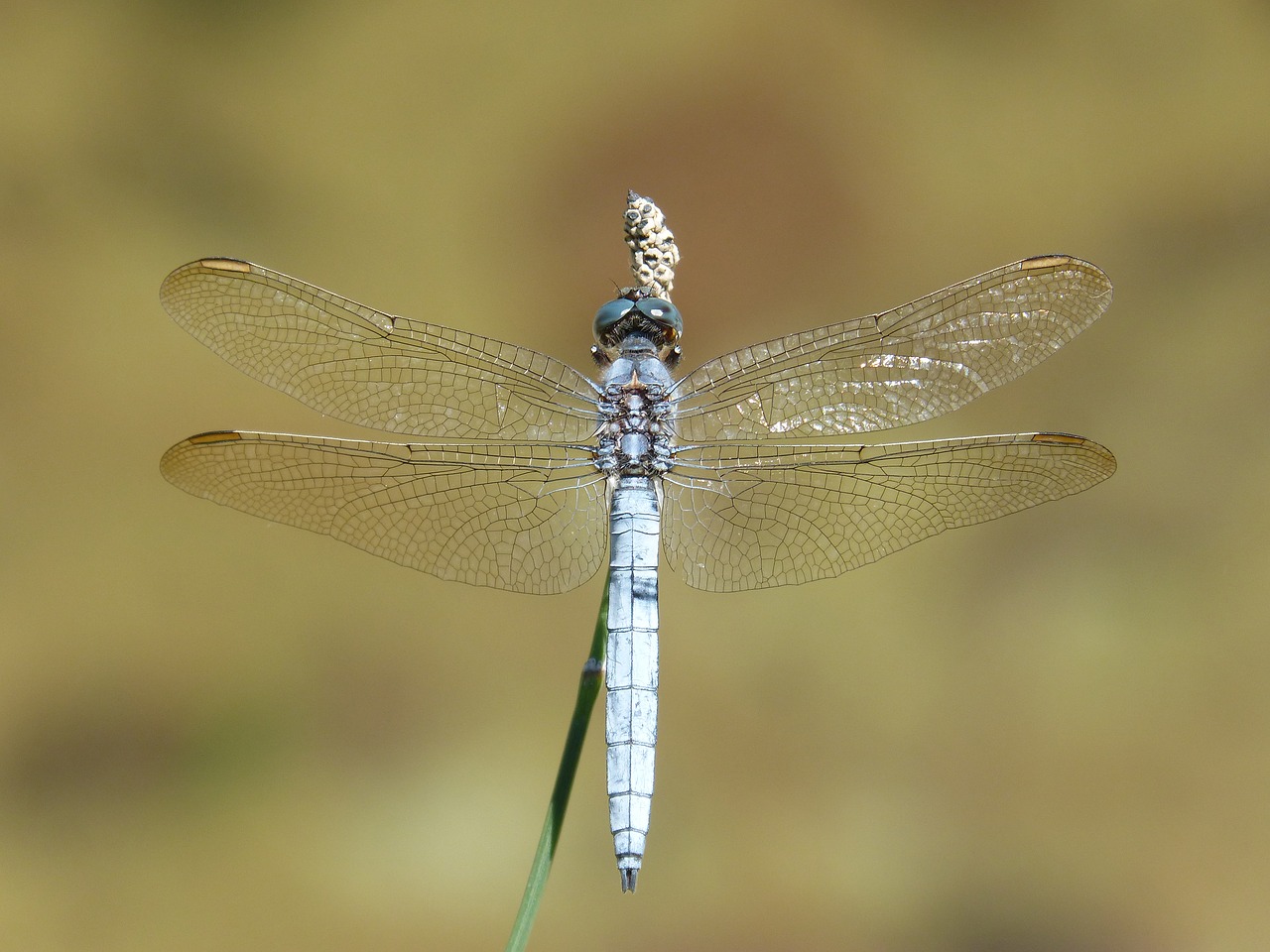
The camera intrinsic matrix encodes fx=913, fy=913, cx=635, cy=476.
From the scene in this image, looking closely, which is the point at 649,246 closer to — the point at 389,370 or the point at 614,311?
the point at 614,311

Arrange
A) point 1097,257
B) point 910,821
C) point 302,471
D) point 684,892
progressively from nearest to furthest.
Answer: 1. point 302,471
2. point 684,892
3. point 910,821
4. point 1097,257

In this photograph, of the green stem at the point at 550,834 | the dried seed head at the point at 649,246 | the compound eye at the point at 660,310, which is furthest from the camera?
the compound eye at the point at 660,310

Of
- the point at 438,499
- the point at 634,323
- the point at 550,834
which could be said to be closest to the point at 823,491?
the point at 634,323

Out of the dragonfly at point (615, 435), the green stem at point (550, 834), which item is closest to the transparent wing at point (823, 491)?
the dragonfly at point (615, 435)

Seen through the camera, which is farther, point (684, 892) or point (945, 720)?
point (945, 720)

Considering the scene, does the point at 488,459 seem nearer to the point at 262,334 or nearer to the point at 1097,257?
the point at 262,334

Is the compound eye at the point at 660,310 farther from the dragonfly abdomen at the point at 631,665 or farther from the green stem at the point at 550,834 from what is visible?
the green stem at the point at 550,834

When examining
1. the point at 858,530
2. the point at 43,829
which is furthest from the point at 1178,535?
the point at 43,829
